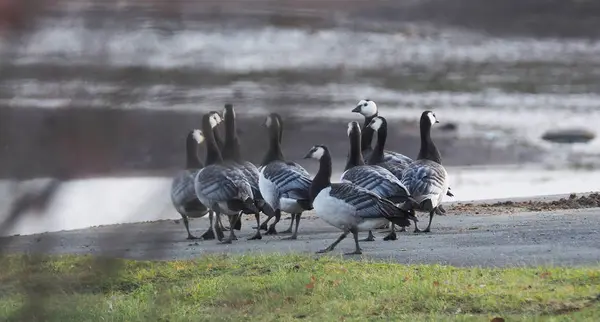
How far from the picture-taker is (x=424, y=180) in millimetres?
14156

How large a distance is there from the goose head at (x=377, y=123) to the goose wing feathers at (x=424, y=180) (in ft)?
2.64

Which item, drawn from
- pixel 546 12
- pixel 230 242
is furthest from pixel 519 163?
pixel 546 12

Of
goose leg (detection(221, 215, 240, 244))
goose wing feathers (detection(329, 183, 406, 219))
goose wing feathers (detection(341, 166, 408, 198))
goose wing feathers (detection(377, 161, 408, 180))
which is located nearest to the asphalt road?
goose leg (detection(221, 215, 240, 244))

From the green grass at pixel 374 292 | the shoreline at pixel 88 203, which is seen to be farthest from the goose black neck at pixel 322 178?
the shoreline at pixel 88 203

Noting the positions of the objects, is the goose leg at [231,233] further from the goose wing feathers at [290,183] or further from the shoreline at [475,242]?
the goose wing feathers at [290,183]

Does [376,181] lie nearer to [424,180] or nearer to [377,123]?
[424,180]

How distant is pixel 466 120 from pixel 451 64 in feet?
51.6

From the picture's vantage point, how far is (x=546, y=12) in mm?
4406

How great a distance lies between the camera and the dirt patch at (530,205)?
611 inches

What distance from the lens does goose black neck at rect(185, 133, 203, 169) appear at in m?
2.39

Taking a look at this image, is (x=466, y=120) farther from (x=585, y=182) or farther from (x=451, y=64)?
(x=451, y=64)

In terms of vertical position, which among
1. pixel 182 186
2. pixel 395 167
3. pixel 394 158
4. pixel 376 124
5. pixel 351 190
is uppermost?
pixel 376 124

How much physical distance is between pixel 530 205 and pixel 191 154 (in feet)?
45.1

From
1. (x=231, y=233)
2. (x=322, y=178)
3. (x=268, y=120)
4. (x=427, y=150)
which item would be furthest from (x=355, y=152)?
(x=268, y=120)
